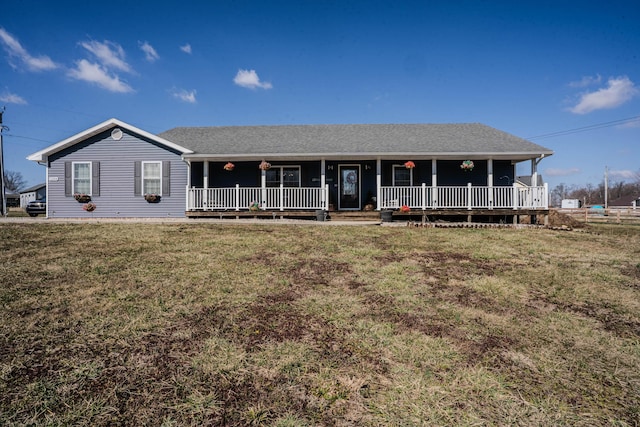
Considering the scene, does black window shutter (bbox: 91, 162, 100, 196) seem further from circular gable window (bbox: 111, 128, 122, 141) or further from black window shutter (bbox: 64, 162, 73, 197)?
circular gable window (bbox: 111, 128, 122, 141)

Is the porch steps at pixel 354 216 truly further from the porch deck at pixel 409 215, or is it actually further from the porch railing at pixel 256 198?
the porch railing at pixel 256 198

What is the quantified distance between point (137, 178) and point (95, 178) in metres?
1.77

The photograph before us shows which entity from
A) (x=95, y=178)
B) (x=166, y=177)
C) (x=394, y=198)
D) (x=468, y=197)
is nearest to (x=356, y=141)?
(x=394, y=198)

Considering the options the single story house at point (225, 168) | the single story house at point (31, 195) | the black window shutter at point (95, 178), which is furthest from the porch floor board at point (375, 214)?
the single story house at point (31, 195)

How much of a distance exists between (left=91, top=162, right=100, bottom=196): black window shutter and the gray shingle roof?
11.3ft

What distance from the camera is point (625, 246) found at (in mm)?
8109

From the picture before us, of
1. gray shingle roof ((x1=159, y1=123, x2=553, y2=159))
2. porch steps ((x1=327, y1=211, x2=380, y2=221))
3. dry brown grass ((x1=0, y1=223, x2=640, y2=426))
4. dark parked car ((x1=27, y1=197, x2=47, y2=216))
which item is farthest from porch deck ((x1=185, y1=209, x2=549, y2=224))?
dark parked car ((x1=27, y1=197, x2=47, y2=216))

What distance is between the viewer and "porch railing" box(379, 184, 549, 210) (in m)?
12.5

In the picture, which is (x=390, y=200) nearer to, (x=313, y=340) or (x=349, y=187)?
(x=349, y=187)

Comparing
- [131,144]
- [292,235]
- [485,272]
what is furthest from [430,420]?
[131,144]

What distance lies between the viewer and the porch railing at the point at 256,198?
1305 cm

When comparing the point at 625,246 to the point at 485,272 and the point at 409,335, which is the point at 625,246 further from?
the point at 409,335

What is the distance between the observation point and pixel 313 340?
3.11 meters

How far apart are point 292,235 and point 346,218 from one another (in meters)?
4.87
